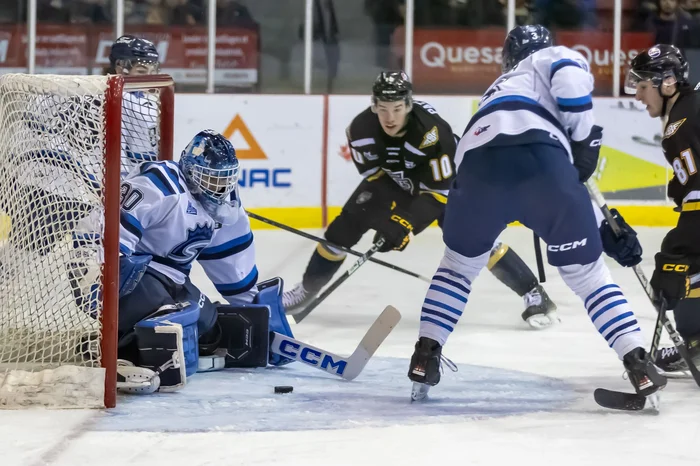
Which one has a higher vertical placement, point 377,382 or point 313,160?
point 313,160

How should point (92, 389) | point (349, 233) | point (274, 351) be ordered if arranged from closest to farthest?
point (92, 389), point (274, 351), point (349, 233)

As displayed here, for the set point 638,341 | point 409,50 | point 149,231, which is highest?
point 409,50

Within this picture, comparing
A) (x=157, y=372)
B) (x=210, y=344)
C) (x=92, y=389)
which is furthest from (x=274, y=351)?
(x=92, y=389)

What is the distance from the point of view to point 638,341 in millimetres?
2801

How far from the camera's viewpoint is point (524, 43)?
3307 millimetres

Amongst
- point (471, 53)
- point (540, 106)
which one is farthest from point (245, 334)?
point (471, 53)

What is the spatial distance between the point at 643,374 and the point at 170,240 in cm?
123

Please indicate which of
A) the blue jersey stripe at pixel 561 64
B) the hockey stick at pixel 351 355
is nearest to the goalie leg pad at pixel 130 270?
the hockey stick at pixel 351 355

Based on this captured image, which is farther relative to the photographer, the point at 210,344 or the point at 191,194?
the point at 210,344

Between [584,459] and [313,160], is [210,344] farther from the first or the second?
[313,160]

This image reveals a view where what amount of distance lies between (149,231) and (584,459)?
1258 mm

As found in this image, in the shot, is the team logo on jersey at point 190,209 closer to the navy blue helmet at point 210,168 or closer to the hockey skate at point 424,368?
the navy blue helmet at point 210,168

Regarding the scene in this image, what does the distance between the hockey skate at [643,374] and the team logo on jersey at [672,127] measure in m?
0.65

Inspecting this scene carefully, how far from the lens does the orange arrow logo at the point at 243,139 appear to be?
242 inches
